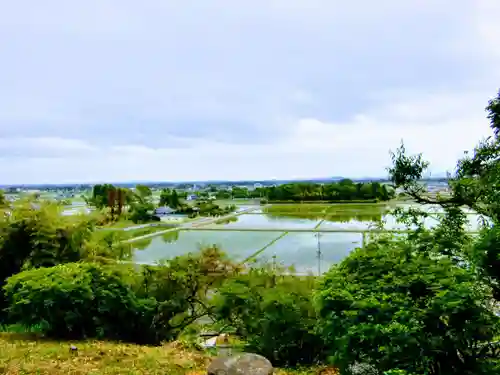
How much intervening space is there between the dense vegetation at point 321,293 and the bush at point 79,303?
2 cm

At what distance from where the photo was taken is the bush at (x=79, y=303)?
6.16m

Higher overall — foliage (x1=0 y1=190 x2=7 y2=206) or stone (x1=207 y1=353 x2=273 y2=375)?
foliage (x1=0 y1=190 x2=7 y2=206)

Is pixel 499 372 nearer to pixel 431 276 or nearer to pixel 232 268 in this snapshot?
pixel 431 276

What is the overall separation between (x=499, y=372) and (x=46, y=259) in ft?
26.7

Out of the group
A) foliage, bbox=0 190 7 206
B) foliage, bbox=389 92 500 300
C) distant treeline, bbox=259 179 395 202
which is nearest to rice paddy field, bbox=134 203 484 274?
foliage, bbox=0 190 7 206

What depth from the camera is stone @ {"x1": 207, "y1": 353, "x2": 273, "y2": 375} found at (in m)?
4.33

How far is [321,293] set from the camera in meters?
3.93

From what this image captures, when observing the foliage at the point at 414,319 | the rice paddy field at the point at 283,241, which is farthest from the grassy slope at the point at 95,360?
the rice paddy field at the point at 283,241

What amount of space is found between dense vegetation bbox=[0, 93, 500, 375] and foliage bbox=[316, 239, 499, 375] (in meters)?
0.01

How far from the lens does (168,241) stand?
90.8 feet

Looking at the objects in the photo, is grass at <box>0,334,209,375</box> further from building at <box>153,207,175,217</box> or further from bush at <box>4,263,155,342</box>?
building at <box>153,207,175,217</box>

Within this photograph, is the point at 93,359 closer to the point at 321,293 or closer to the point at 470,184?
the point at 321,293

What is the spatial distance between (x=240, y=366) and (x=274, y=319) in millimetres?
1390

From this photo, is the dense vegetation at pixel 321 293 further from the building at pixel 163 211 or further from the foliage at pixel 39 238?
the building at pixel 163 211
